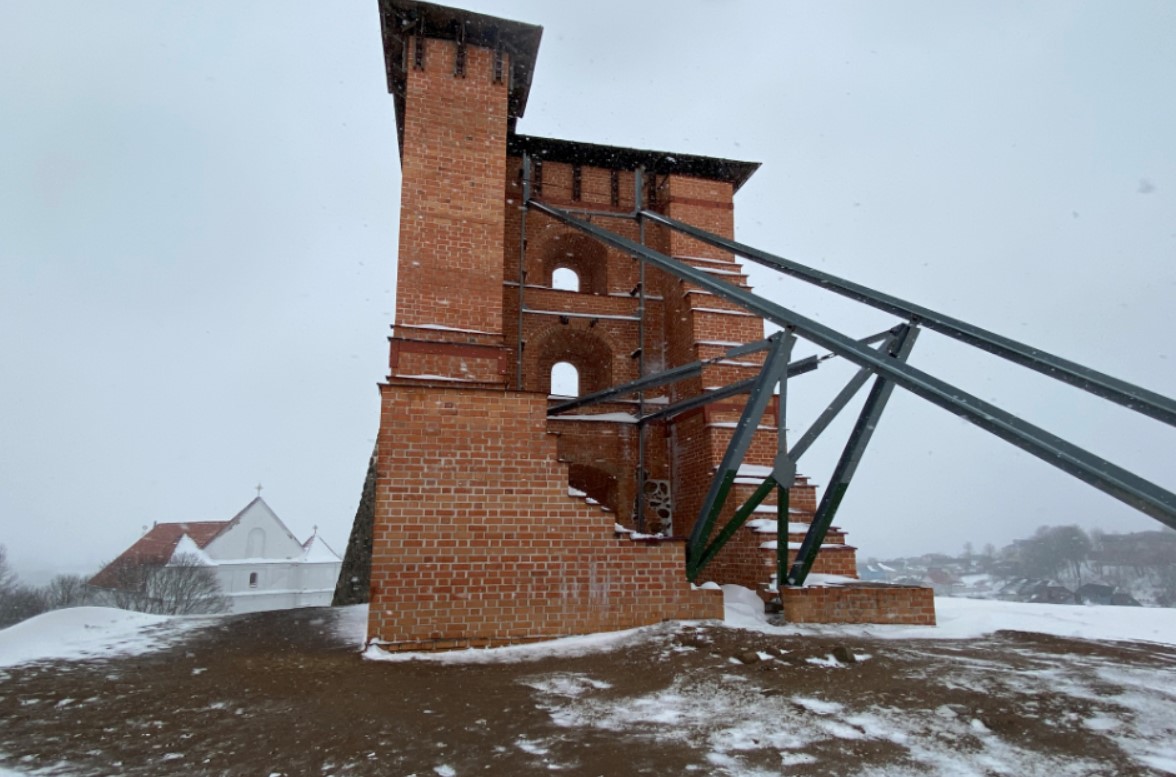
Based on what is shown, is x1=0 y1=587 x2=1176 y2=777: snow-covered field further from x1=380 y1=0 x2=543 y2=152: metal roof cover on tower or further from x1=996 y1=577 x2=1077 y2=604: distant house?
x1=996 y1=577 x2=1077 y2=604: distant house

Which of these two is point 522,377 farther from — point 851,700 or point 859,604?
point 851,700

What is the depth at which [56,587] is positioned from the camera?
47875 mm

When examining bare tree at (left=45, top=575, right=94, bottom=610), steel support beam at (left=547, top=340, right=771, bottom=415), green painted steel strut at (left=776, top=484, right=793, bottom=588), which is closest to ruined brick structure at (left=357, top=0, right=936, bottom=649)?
green painted steel strut at (left=776, top=484, right=793, bottom=588)

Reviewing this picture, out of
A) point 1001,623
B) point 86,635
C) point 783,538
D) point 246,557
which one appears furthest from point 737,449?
point 246,557

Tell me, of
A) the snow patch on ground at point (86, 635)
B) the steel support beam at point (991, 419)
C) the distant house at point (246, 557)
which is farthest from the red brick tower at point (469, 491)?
the distant house at point (246, 557)

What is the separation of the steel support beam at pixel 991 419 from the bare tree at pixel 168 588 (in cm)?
4028

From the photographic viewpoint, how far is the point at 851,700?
4.18 m

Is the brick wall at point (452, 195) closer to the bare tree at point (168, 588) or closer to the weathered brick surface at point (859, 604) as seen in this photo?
the weathered brick surface at point (859, 604)

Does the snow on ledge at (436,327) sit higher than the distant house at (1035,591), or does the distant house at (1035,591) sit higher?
the snow on ledge at (436,327)

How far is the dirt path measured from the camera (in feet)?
10.6

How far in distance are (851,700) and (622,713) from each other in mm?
1476

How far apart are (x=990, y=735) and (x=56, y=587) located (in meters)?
61.6

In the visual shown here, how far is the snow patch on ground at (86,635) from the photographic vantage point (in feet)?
20.3

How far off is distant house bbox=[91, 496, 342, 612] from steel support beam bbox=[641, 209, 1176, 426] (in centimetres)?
4229
